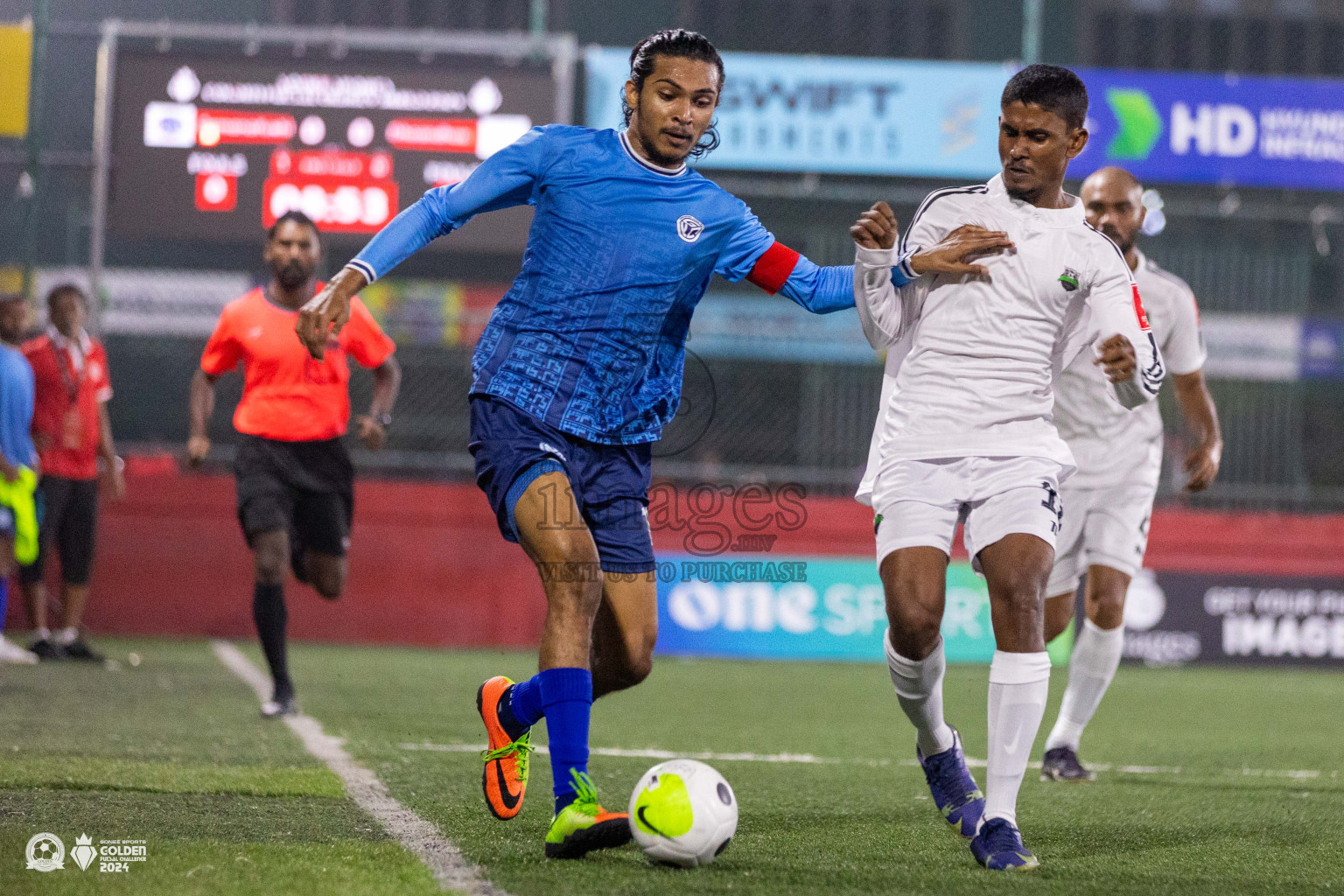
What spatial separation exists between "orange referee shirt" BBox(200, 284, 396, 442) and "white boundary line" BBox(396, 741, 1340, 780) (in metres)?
1.81

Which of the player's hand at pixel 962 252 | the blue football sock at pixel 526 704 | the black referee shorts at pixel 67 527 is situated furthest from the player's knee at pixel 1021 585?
the black referee shorts at pixel 67 527

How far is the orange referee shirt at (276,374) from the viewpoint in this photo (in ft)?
Answer: 23.1

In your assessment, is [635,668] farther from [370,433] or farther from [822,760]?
[370,433]

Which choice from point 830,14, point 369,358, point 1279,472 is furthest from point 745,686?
point 830,14

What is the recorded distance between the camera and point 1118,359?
3996mm

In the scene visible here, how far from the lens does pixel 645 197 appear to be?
412 centimetres

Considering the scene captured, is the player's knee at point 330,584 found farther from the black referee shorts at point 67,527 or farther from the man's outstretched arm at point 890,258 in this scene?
the man's outstretched arm at point 890,258

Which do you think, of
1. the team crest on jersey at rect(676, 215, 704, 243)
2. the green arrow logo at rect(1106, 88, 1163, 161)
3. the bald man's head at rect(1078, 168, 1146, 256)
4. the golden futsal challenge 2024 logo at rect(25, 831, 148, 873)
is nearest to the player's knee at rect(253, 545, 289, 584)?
the golden futsal challenge 2024 logo at rect(25, 831, 148, 873)

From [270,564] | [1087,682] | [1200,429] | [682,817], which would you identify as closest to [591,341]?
[682,817]

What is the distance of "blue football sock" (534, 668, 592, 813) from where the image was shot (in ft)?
12.5

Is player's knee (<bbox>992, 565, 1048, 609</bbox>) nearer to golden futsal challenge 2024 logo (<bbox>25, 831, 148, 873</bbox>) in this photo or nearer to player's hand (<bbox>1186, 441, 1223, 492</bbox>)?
player's hand (<bbox>1186, 441, 1223, 492</bbox>)

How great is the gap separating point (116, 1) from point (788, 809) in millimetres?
10075

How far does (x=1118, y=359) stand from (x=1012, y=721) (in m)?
0.99

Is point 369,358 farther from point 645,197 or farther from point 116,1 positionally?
point 116,1
